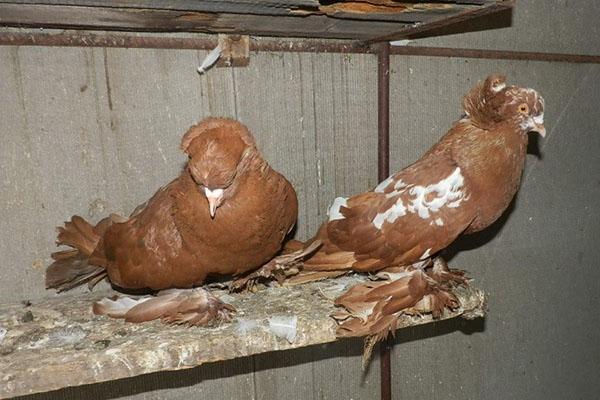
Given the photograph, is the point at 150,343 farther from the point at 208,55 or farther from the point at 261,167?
the point at 208,55

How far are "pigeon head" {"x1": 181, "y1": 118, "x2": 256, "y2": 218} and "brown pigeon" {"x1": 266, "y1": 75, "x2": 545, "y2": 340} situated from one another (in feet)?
1.29

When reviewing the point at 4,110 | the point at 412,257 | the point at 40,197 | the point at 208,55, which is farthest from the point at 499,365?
the point at 4,110

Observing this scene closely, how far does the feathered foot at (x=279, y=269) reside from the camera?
1338 mm

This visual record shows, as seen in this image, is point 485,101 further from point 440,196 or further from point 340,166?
point 340,166

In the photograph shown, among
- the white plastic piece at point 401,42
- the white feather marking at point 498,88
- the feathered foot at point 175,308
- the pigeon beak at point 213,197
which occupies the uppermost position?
the white plastic piece at point 401,42

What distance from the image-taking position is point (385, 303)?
1.25 meters

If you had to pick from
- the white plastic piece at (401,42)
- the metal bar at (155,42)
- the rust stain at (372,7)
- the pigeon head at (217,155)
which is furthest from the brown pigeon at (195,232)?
the white plastic piece at (401,42)

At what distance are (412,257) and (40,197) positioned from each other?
980mm

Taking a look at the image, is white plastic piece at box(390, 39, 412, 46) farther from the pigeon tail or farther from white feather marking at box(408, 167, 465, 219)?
the pigeon tail

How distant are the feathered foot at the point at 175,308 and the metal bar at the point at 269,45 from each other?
0.67m

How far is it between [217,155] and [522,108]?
0.76 meters

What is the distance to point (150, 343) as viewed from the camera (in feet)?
3.60

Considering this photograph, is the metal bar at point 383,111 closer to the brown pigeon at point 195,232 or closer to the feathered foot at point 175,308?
the brown pigeon at point 195,232

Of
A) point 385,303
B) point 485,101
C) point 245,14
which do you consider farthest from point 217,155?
point 485,101
